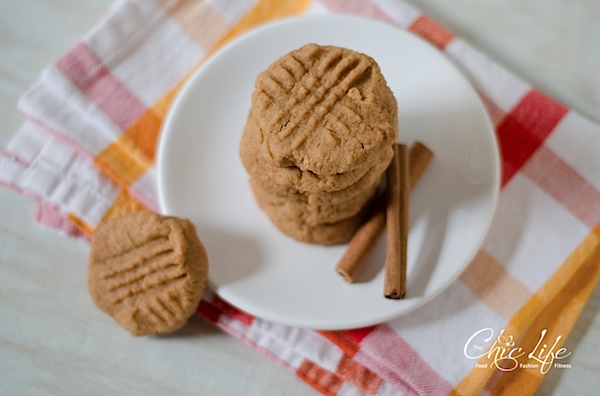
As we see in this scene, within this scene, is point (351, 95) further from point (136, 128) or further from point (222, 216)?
point (136, 128)

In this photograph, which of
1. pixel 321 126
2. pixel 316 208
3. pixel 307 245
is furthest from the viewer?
pixel 307 245

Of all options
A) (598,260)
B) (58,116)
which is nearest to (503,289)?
(598,260)

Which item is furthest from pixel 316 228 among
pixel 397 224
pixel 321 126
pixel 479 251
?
pixel 479 251

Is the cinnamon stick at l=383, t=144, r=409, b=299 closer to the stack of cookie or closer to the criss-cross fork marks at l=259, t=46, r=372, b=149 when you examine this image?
the stack of cookie

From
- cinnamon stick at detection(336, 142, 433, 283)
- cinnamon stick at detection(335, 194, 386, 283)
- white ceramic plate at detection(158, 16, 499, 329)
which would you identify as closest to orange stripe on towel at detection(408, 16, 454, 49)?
white ceramic plate at detection(158, 16, 499, 329)

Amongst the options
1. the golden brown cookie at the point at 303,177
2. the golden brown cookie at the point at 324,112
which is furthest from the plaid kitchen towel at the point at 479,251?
the golden brown cookie at the point at 324,112

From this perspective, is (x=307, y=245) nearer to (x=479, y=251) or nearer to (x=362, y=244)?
(x=362, y=244)

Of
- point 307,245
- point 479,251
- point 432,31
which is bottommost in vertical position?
point 307,245

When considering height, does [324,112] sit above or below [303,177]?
above
